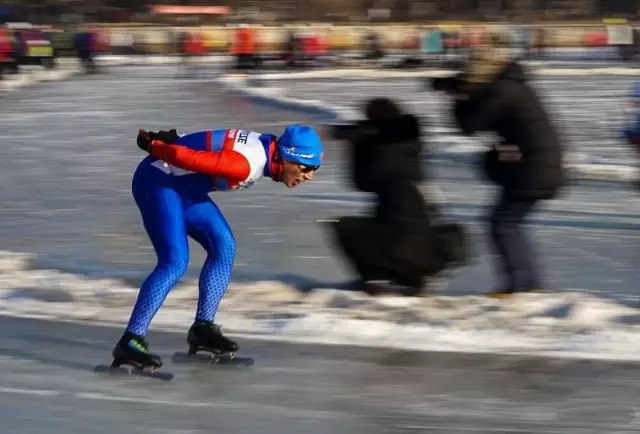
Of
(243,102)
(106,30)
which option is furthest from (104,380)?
(106,30)

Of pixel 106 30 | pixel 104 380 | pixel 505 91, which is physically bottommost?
pixel 106 30

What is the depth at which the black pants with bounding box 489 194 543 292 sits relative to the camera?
7.68m

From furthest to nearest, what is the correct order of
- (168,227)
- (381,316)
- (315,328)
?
(381,316), (315,328), (168,227)

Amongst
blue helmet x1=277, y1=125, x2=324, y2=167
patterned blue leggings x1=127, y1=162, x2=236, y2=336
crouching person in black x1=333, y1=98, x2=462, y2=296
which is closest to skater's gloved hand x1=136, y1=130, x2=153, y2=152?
patterned blue leggings x1=127, y1=162, x2=236, y2=336

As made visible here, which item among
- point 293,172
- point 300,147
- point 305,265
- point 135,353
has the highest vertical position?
point 300,147

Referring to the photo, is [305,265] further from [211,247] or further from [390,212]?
Answer: [211,247]

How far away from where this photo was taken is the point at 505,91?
738 centimetres

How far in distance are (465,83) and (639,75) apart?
26.6m

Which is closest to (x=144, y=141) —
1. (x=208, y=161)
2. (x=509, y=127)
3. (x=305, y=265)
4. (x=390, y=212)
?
(x=208, y=161)

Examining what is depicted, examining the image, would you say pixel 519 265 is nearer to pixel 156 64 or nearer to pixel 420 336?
pixel 420 336

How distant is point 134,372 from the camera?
603cm

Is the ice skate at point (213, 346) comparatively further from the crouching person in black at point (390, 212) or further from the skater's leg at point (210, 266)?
the crouching person in black at point (390, 212)

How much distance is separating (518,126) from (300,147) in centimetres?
206

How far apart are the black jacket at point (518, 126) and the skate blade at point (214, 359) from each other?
6.61 ft
